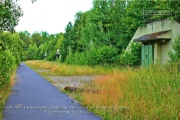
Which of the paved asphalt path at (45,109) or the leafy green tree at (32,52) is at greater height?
the leafy green tree at (32,52)

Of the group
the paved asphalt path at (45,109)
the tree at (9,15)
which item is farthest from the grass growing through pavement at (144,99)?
the tree at (9,15)

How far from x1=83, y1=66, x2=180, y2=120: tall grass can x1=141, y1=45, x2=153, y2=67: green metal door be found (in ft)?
42.6

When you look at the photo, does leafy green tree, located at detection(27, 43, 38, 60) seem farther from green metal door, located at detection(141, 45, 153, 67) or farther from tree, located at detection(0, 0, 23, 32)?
tree, located at detection(0, 0, 23, 32)

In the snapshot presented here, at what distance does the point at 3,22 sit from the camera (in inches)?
436

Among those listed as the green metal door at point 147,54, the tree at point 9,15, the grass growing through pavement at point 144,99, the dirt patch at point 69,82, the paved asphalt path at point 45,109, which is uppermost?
the tree at point 9,15

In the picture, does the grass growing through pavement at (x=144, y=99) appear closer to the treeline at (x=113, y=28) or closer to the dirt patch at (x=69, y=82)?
the dirt patch at (x=69, y=82)

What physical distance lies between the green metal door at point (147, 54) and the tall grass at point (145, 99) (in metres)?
13.0

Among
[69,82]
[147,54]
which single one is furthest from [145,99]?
[147,54]

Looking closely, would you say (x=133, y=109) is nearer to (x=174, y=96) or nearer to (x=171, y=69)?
(x=174, y=96)

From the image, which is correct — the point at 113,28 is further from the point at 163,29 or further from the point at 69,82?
the point at 69,82

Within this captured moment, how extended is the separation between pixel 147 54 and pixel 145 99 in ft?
56.6

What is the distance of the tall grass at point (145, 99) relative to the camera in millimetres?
7082

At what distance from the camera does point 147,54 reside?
24938 mm

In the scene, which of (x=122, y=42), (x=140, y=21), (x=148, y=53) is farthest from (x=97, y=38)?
(x=148, y=53)
